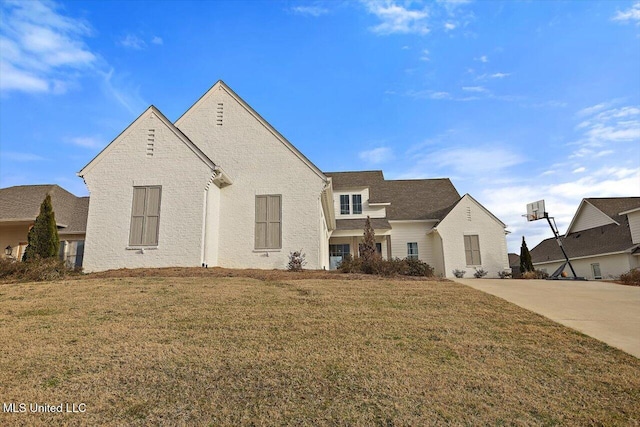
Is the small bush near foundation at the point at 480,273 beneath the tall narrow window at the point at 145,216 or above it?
beneath

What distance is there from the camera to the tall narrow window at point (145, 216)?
1553 centimetres

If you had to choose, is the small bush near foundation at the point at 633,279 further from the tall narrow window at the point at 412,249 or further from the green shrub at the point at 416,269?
the tall narrow window at the point at 412,249

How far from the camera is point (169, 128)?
642 inches

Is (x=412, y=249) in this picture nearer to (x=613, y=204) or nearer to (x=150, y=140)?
(x=613, y=204)

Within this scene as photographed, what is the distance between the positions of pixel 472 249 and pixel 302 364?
2192cm

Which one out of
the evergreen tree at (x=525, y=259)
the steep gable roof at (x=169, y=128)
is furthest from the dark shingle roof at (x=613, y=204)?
the steep gable roof at (x=169, y=128)

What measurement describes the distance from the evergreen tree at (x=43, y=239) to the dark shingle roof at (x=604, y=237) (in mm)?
29736

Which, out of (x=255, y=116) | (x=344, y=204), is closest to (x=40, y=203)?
(x=255, y=116)

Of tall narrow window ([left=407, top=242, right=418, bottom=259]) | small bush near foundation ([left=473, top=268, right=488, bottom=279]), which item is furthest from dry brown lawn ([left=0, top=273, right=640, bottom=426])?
tall narrow window ([left=407, top=242, right=418, bottom=259])

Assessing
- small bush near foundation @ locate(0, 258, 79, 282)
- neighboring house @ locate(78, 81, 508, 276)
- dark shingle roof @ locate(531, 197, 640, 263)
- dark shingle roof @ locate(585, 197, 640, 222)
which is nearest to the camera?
small bush near foundation @ locate(0, 258, 79, 282)

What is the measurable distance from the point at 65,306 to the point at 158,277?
385 centimetres

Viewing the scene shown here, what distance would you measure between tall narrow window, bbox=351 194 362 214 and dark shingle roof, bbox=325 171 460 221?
→ 2.30ft

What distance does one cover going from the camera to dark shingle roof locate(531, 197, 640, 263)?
2630 cm

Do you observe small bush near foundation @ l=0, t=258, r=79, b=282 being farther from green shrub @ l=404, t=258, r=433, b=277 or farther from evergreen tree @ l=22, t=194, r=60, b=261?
green shrub @ l=404, t=258, r=433, b=277
